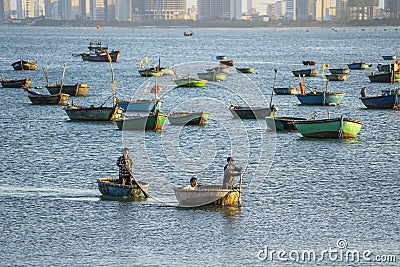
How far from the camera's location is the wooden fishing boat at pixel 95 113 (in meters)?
67.8

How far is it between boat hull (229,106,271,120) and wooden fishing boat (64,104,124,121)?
803 cm

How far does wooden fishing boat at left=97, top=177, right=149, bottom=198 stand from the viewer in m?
40.7

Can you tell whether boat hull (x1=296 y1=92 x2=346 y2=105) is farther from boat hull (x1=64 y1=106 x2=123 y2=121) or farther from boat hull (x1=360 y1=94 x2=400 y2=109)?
boat hull (x1=64 y1=106 x2=123 y2=121)

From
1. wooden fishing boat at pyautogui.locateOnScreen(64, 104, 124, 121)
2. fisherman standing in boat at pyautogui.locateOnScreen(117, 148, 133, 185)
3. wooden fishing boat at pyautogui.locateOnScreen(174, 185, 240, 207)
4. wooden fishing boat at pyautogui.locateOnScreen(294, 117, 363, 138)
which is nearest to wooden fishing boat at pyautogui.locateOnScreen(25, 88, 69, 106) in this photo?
wooden fishing boat at pyautogui.locateOnScreen(64, 104, 124, 121)

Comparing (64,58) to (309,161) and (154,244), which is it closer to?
(309,161)

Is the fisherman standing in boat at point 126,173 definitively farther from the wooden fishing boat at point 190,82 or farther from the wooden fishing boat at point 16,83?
the wooden fishing boat at point 16,83

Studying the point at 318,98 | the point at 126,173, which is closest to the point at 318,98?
the point at 318,98

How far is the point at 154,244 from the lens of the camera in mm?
34406

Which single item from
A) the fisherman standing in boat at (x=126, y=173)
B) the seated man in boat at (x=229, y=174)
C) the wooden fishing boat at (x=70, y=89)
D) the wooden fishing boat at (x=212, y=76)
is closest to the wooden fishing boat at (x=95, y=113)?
the wooden fishing boat at (x=70, y=89)

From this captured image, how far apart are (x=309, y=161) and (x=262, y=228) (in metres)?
15.9

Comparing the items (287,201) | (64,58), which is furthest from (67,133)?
(64,58)

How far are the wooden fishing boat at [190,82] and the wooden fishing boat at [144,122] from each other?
34.5 m

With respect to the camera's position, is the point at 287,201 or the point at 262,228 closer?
the point at 262,228

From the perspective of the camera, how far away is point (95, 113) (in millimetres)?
68062
